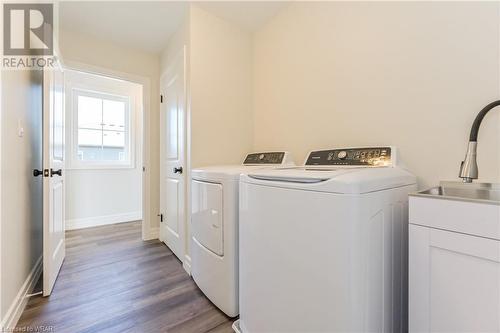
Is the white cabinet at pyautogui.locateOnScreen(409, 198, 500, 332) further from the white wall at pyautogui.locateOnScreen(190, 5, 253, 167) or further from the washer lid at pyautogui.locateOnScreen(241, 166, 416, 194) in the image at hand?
the white wall at pyautogui.locateOnScreen(190, 5, 253, 167)

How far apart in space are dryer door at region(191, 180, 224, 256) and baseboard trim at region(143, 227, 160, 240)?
133 centimetres

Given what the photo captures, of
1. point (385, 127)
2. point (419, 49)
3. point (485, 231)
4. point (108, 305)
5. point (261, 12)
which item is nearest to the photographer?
point (485, 231)

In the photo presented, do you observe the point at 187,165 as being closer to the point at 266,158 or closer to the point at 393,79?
the point at 266,158

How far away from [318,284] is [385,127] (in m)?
1.00

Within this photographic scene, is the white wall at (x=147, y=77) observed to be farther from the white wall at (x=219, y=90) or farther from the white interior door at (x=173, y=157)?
the white wall at (x=219, y=90)

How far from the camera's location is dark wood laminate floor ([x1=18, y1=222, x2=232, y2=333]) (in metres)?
1.30

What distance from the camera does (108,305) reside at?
147 cm

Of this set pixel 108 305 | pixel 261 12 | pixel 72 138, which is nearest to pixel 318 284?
pixel 108 305

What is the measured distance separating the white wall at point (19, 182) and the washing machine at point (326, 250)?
131 centimetres

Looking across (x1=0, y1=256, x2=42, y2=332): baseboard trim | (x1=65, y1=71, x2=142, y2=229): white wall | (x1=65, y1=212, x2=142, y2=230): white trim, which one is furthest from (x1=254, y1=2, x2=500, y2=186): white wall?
(x1=65, y1=212, x2=142, y2=230): white trim

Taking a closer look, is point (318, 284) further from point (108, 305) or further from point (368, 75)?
point (108, 305)

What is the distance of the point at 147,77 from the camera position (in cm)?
274

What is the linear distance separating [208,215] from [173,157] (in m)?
1.06

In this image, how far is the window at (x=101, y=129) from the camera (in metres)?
3.23
